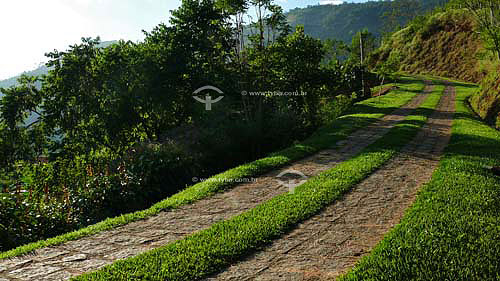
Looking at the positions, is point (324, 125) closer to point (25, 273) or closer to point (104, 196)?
point (104, 196)

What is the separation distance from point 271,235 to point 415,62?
53455mm

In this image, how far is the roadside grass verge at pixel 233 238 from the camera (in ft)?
11.5

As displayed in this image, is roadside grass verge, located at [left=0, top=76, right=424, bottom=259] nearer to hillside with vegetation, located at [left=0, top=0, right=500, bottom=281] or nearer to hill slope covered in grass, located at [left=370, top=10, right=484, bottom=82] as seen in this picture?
hillside with vegetation, located at [left=0, top=0, right=500, bottom=281]

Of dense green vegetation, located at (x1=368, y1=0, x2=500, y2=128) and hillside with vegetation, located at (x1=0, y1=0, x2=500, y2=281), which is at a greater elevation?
dense green vegetation, located at (x1=368, y1=0, x2=500, y2=128)

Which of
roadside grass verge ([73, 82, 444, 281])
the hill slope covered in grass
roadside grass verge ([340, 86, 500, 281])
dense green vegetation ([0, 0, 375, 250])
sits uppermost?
the hill slope covered in grass

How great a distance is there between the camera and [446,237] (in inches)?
154

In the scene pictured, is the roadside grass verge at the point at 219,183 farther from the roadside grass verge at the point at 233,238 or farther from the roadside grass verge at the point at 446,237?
the roadside grass verge at the point at 446,237

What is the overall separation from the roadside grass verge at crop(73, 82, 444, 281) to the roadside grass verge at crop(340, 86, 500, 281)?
1128mm

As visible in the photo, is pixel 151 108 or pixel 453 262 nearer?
pixel 453 262

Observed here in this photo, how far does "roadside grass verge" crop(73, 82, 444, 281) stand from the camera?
11.5ft

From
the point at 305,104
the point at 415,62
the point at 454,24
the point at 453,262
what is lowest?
the point at 453,262

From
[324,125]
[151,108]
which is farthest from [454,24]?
[151,108]

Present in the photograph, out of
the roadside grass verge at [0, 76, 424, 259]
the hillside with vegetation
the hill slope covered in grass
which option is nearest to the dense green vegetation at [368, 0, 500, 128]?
the hill slope covered in grass

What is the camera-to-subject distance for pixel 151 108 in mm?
14617
